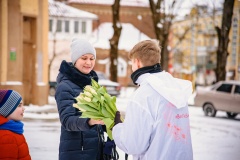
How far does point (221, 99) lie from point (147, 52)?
1800cm

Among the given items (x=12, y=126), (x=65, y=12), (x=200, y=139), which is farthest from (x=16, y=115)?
(x=65, y=12)

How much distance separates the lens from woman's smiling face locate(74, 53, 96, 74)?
15.5 feet

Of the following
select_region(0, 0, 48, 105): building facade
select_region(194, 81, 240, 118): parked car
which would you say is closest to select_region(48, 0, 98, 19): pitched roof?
select_region(0, 0, 48, 105): building facade

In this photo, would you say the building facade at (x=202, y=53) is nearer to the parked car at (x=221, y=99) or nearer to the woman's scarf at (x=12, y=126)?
the parked car at (x=221, y=99)

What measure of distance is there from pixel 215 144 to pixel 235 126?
541cm

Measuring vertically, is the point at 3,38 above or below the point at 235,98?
above

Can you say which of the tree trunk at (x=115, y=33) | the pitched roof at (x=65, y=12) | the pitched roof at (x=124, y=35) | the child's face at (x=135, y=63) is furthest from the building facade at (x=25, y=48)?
the pitched roof at (x=124, y=35)

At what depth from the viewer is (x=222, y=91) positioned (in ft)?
70.3

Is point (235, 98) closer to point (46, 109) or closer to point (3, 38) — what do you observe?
point (46, 109)

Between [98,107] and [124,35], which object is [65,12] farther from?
[98,107]

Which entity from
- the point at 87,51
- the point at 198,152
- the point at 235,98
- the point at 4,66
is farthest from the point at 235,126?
the point at 87,51

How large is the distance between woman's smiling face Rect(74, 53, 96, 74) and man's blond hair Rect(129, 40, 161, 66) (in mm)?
1125

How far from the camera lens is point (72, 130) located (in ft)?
14.2

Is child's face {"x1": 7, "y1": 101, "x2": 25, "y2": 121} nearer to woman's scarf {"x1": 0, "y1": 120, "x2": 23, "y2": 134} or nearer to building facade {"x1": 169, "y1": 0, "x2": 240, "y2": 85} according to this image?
woman's scarf {"x1": 0, "y1": 120, "x2": 23, "y2": 134}
